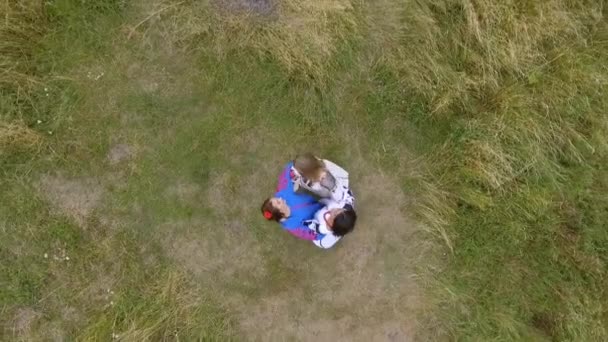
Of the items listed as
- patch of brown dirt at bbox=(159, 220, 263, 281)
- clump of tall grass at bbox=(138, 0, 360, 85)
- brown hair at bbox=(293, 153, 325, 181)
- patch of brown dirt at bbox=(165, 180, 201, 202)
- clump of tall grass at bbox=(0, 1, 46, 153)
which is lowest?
patch of brown dirt at bbox=(159, 220, 263, 281)

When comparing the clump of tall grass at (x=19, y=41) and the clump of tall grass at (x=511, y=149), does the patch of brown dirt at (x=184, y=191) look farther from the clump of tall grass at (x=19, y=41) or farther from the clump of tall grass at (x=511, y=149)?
the clump of tall grass at (x=511, y=149)

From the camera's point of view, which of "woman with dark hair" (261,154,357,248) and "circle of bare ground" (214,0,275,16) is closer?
"woman with dark hair" (261,154,357,248)

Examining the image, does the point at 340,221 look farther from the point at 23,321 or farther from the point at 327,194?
the point at 23,321

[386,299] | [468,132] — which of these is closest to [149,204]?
[386,299]

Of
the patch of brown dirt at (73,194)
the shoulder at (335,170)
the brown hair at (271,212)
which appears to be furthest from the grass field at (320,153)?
the brown hair at (271,212)

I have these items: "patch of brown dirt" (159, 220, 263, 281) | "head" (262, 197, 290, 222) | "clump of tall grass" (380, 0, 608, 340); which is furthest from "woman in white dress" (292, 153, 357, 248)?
"clump of tall grass" (380, 0, 608, 340)

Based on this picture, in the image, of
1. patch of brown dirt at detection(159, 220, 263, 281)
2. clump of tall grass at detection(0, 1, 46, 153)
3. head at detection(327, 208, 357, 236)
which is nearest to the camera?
head at detection(327, 208, 357, 236)

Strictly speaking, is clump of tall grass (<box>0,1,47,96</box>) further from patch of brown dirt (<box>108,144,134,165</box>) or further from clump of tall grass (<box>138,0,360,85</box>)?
clump of tall grass (<box>138,0,360,85</box>)

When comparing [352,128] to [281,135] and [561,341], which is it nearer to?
[281,135]
